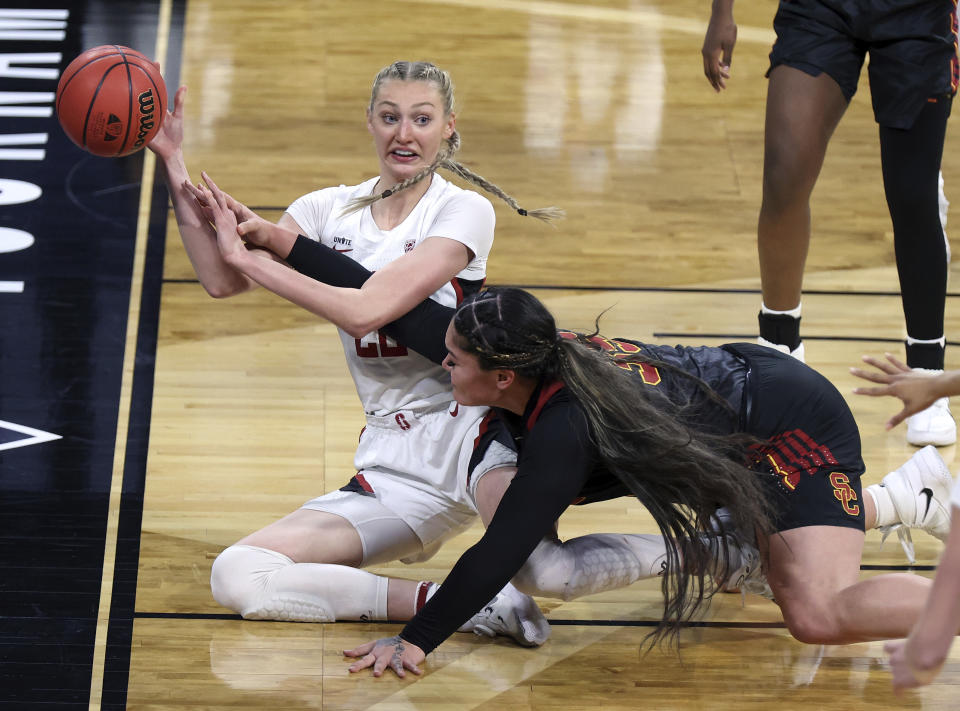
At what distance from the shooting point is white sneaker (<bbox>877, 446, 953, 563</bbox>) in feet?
9.98

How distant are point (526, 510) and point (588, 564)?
0.33 metres

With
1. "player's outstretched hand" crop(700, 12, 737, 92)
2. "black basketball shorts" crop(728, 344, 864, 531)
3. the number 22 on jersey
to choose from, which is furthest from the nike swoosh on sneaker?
"player's outstretched hand" crop(700, 12, 737, 92)

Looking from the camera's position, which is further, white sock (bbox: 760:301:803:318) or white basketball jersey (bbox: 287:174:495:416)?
white sock (bbox: 760:301:803:318)

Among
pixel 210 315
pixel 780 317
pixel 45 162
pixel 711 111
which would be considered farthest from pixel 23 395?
pixel 711 111

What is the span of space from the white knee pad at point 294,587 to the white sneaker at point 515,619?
22 cm

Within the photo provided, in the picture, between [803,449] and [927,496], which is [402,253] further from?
[927,496]

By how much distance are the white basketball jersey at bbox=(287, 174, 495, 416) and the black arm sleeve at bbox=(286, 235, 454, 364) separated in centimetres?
8

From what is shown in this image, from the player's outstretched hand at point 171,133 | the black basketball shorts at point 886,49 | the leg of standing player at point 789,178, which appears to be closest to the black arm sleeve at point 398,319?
the player's outstretched hand at point 171,133

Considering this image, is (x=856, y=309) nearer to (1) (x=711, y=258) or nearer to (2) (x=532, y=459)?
(1) (x=711, y=258)

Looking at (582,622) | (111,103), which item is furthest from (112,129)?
(582,622)

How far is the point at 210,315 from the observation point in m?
4.39

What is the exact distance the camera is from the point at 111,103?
10.2ft

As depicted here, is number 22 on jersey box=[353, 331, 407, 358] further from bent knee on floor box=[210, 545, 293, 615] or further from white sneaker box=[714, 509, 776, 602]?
white sneaker box=[714, 509, 776, 602]

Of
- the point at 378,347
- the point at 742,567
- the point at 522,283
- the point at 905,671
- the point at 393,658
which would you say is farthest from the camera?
the point at 522,283
